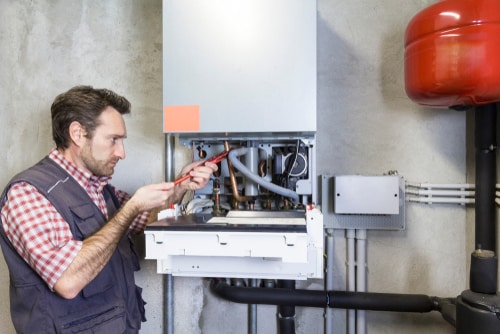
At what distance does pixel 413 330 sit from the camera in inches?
44.9

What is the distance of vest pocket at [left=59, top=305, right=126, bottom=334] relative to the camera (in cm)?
75

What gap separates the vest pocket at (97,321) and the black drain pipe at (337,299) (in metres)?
0.39

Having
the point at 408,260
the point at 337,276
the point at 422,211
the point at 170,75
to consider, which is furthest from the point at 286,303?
the point at 170,75

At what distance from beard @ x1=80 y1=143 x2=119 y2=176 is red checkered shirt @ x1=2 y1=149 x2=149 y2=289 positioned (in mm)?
151

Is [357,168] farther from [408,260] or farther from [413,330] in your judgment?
[413,330]

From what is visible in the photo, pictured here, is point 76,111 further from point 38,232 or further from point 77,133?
point 38,232

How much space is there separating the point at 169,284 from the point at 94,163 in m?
0.60

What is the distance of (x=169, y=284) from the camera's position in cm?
121

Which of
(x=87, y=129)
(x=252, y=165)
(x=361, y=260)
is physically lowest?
(x=361, y=260)

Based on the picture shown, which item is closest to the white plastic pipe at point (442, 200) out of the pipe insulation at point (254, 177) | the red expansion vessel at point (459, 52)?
the red expansion vessel at point (459, 52)

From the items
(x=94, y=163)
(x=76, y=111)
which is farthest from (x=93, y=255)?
(x=76, y=111)

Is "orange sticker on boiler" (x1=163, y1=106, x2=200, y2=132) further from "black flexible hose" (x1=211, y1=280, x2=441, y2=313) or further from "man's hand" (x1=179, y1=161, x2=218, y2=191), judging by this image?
"black flexible hose" (x1=211, y1=280, x2=441, y2=313)

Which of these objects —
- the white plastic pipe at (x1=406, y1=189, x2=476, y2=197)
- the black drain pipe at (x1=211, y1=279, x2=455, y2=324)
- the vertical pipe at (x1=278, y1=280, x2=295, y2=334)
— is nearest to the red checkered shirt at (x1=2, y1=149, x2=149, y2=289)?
the black drain pipe at (x1=211, y1=279, x2=455, y2=324)

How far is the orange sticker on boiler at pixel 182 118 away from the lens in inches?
33.2
